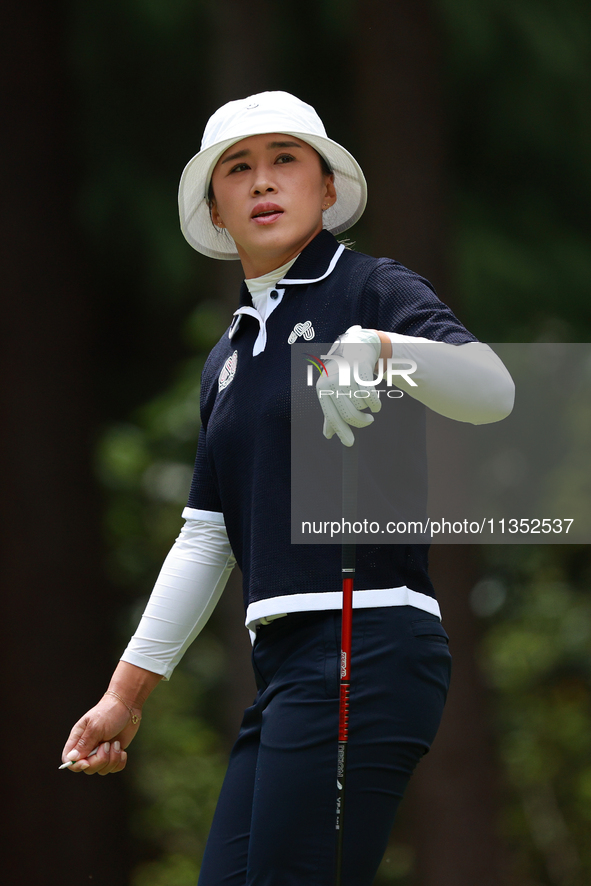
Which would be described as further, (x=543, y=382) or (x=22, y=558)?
(x=543, y=382)

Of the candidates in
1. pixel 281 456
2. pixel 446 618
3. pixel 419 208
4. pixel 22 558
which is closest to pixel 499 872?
pixel 446 618

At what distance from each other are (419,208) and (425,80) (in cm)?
54

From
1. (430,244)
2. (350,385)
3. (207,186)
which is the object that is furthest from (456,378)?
(430,244)

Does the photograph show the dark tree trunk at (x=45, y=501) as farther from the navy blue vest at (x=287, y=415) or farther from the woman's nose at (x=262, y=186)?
the woman's nose at (x=262, y=186)

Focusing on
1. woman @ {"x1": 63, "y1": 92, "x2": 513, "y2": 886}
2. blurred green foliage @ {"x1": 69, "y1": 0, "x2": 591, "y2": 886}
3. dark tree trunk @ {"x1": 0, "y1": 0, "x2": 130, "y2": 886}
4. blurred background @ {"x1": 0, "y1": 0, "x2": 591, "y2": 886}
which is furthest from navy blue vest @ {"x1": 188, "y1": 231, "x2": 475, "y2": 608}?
blurred green foliage @ {"x1": 69, "y1": 0, "x2": 591, "y2": 886}

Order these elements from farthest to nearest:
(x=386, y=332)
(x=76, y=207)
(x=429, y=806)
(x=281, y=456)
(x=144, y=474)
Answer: (x=144, y=474) < (x=76, y=207) < (x=429, y=806) < (x=281, y=456) < (x=386, y=332)

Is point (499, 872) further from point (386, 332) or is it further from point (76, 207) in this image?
point (76, 207)

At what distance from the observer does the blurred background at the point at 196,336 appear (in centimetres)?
451

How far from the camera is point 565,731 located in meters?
6.56

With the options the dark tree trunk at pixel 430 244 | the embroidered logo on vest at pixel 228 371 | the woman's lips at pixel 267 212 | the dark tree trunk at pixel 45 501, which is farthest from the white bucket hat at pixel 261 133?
the dark tree trunk at pixel 45 501

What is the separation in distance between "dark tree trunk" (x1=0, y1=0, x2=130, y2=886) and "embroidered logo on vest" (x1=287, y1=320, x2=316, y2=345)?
297 cm

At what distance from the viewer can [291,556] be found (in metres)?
1.96

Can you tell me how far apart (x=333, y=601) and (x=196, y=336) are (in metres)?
4.08

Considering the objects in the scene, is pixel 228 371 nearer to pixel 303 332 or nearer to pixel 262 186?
pixel 303 332
